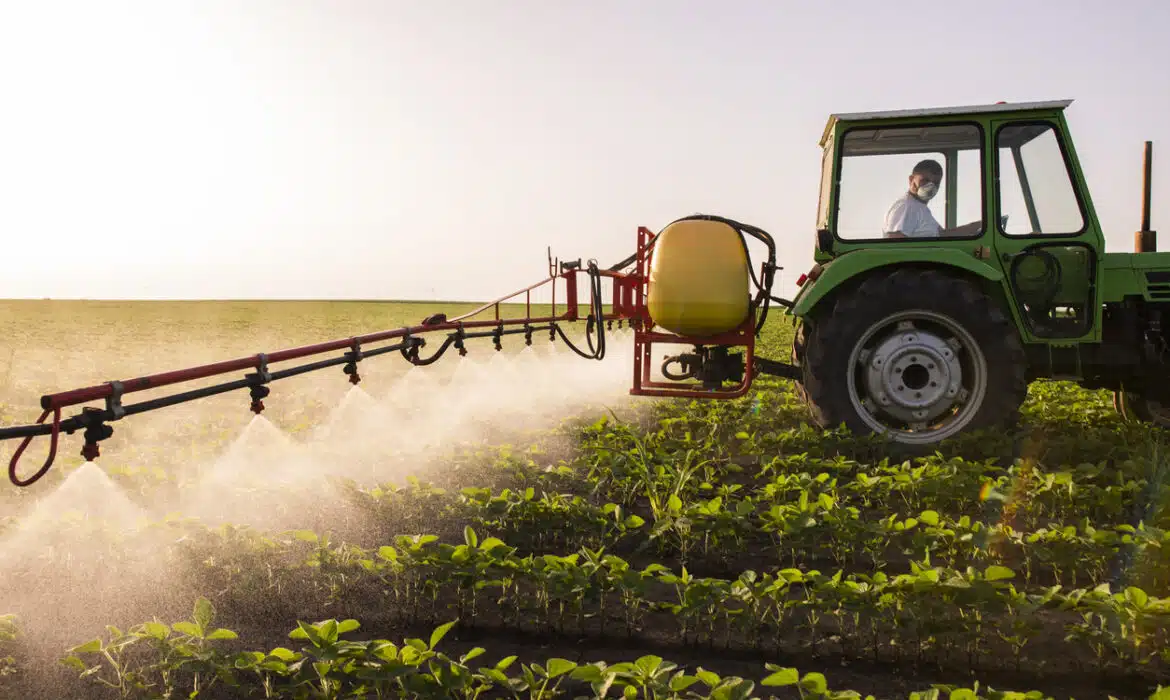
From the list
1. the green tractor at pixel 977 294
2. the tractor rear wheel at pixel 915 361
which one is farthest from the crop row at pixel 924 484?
the green tractor at pixel 977 294

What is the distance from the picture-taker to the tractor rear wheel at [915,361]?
16.1 feet

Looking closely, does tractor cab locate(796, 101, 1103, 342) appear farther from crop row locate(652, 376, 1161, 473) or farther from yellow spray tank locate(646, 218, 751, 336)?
crop row locate(652, 376, 1161, 473)

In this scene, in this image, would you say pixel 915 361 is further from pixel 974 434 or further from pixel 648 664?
pixel 648 664

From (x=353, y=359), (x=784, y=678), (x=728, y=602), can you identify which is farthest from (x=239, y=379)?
(x=784, y=678)

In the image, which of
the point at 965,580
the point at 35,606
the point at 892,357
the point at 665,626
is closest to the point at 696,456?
the point at 892,357

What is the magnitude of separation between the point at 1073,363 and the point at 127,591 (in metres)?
5.60

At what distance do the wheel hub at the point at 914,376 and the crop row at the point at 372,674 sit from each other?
2.90m

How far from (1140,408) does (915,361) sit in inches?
102

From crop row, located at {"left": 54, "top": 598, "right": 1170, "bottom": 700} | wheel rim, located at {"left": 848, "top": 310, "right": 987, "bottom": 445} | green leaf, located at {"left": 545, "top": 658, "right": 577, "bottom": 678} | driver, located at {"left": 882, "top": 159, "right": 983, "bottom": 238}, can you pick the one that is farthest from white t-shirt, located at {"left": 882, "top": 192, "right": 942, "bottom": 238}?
green leaf, located at {"left": 545, "top": 658, "right": 577, "bottom": 678}

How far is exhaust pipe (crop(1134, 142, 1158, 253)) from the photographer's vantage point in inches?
231

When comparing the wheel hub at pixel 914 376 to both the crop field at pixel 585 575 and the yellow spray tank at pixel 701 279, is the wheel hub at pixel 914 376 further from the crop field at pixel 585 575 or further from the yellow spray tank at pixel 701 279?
the yellow spray tank at pixel 701 279

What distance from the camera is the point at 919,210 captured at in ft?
17.5

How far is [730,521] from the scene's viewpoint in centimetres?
333

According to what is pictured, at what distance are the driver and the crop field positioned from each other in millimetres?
1441
